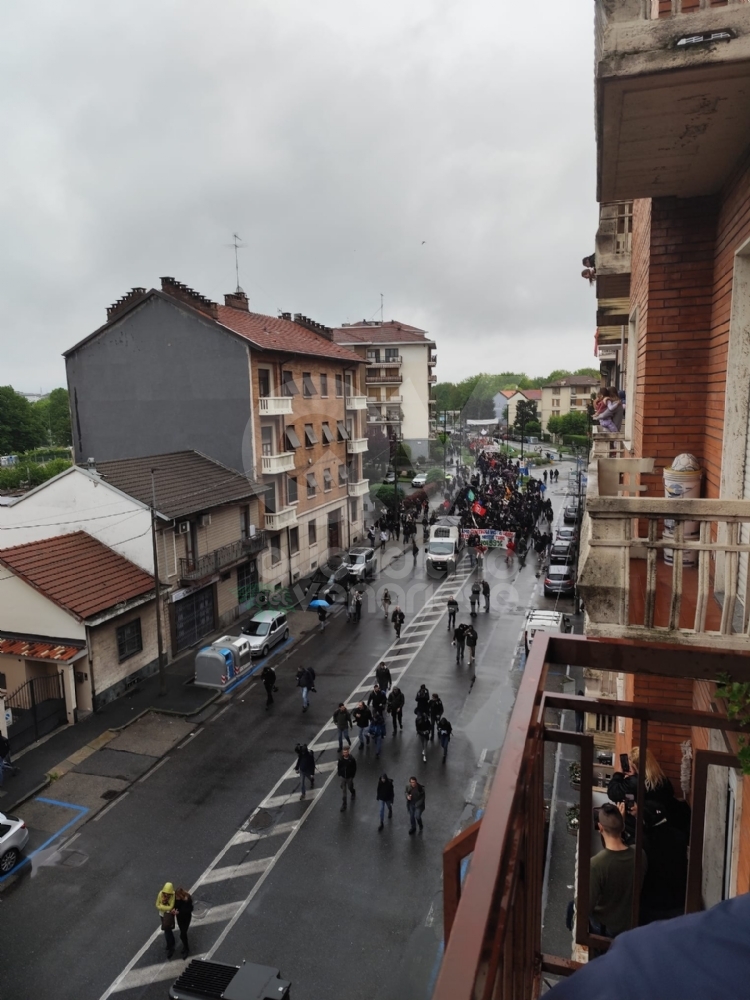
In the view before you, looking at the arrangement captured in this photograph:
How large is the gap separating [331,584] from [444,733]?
14.2 meters

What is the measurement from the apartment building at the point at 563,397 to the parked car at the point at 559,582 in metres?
88.6

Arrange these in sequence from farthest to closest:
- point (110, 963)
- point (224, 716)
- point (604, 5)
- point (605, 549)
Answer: point (224, 716)
point (110, 963)
point (605, 549)
point (604, 5)

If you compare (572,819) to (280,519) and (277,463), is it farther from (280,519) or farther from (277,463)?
(277,463)

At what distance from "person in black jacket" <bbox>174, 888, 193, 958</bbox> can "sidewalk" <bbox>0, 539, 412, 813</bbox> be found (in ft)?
20.1

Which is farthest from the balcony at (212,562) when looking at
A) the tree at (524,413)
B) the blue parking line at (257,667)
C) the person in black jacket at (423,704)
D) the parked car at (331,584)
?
the tree at (524,413)

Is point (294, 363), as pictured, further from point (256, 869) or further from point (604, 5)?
point (604, 5)

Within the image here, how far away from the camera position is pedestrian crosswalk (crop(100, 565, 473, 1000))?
9977mm

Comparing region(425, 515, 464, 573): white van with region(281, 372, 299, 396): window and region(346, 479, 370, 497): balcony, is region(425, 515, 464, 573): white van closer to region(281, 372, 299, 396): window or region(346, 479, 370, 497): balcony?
region(346, 479, 370, 497): balcony

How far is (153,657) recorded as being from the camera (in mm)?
21875

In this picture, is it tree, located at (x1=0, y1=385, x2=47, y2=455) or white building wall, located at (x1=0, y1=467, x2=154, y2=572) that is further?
tree, located at (x1=0, y1=385, x2=47, y2=455)

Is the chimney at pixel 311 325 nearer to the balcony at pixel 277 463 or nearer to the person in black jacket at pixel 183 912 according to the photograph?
the balcony at pixel 277 463

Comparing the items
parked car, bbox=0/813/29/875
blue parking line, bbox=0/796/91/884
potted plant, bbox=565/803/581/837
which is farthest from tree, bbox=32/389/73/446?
potted plant, bbox=565/803/581/837

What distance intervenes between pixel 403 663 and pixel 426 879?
34.3 feet

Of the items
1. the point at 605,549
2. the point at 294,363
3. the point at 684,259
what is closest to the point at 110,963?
the point at 605,549
